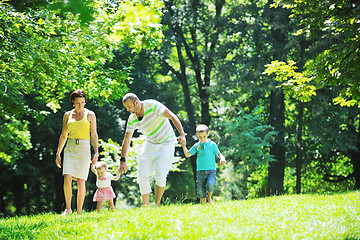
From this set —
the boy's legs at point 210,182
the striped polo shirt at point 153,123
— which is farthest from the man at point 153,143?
the boy's legs at point 210,182

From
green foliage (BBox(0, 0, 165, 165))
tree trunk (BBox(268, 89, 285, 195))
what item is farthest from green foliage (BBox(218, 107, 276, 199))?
A: green foliage (BBox(0, 0, 165, 165))

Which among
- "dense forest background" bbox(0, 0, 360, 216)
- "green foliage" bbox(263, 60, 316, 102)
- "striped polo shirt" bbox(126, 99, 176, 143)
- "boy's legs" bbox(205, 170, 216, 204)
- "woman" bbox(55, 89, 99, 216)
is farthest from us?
"green foliage" bbox(263, 60, 316, 102)

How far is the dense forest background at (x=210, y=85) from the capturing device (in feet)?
26.2

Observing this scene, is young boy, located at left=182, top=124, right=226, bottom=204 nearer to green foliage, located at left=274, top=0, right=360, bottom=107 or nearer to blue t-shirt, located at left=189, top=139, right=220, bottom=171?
blue t-shirt, located at left=189, top=139, right=220, bottom=171

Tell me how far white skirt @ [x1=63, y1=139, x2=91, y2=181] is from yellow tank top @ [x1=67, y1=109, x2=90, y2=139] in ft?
0.31

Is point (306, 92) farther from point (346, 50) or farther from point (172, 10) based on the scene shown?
point (172, 10)

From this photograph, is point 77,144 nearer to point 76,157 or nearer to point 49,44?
point 76,157

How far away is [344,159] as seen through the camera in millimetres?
26031

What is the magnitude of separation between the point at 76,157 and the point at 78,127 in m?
0.57

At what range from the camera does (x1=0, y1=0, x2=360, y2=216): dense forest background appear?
7.98 metres

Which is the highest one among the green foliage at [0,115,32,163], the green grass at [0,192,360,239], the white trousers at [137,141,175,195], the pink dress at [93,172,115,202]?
the green foliage at [0,115,32,163]

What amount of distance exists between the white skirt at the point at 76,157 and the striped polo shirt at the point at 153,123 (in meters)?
1.17

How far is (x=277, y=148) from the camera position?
810 inches

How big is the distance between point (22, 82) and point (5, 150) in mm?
10987
